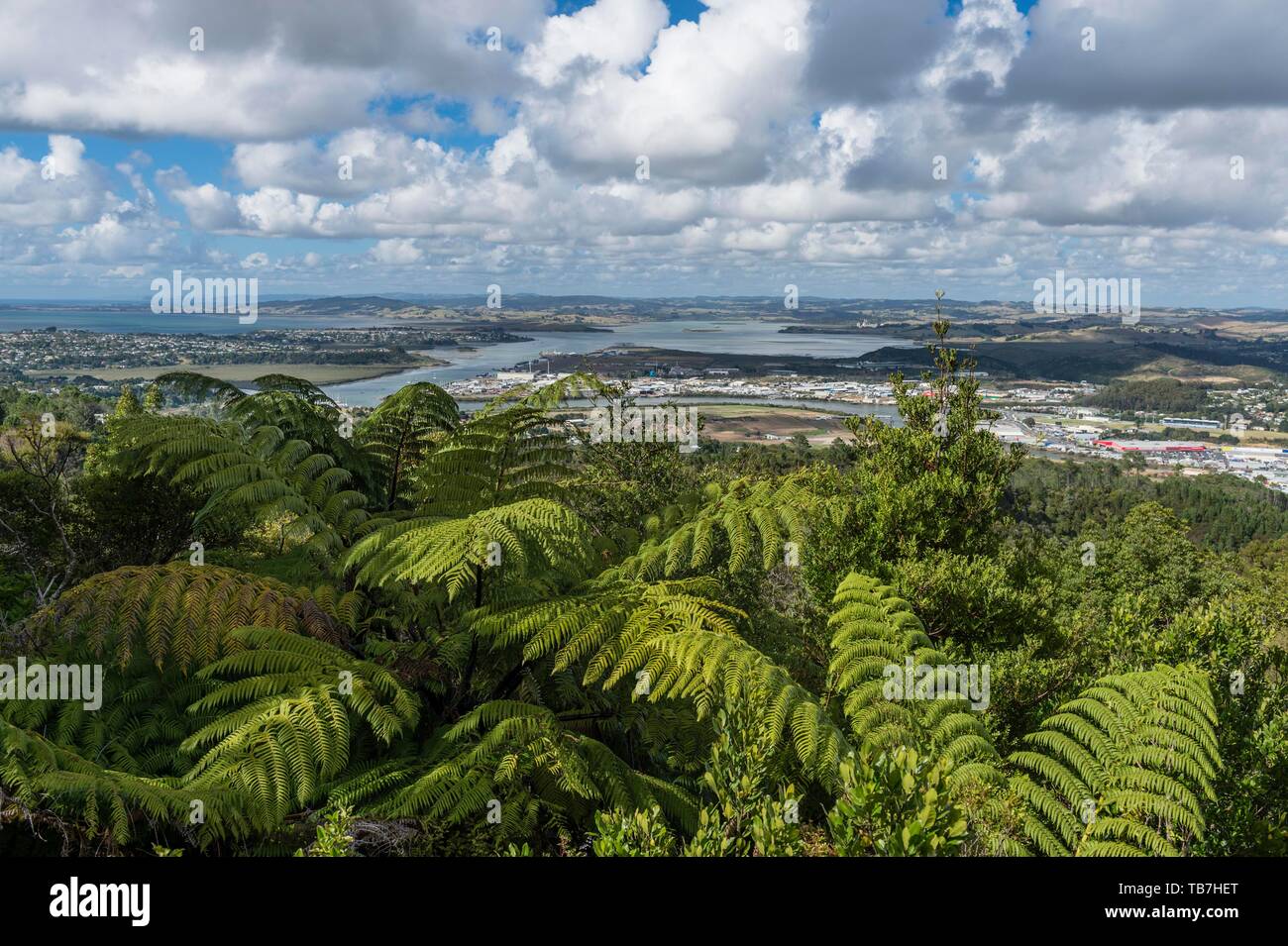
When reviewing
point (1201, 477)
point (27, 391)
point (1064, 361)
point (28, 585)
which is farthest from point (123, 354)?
point (1064, 361)

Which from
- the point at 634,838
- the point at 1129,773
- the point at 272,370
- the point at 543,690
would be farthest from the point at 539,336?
the point at 634,838

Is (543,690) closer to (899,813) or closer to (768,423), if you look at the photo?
(899,813)

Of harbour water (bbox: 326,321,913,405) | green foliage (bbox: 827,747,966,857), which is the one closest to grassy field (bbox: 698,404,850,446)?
harbour water (bbox: 326,321,913,405)

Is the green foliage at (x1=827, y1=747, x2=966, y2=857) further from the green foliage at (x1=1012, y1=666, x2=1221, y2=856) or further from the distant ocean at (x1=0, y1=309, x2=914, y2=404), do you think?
the distant ocean at (x1=0, y1=309, x2=914, y2=404)

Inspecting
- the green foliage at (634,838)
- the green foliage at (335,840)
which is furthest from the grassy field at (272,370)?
the green foliage at (634,838)

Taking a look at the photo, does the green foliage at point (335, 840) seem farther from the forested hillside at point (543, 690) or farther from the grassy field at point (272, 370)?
the grassy field at point (272, 370)
